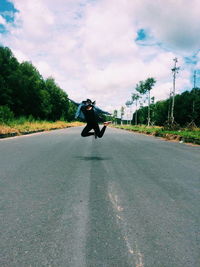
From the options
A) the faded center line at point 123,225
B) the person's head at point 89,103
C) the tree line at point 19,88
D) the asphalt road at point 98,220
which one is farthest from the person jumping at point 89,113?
the tree line at point 19,88

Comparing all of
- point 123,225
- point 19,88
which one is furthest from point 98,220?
point 19,88

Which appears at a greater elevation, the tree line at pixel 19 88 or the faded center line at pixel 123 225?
the tree line at pixel 19 88

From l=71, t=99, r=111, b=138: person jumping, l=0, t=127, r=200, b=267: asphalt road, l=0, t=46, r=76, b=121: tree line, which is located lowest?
l=0, t=127, r=200, b=267: asphalt road

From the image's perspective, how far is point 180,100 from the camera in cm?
7438

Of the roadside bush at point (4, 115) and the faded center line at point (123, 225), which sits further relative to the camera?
the roadside bush at point (4, 115)

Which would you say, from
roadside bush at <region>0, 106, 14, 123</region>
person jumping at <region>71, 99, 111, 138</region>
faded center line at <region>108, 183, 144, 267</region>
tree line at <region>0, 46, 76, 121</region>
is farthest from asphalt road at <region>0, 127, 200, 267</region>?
tree line at <region>0, 46, 76, 121</region>

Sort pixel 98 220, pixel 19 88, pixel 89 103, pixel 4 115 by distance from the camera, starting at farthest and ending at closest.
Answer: pixel 19 88
pixel 4 115
pixel 89 103
pixel 98 220

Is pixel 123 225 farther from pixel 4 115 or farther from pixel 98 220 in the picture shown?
pixel 4 115

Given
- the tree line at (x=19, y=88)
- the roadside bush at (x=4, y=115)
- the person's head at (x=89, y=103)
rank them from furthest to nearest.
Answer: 1. the tree line at (x=19, y=88)
2. the roadside bush at (x=4, y=115)
3. the person's head at (x=89, y=103)

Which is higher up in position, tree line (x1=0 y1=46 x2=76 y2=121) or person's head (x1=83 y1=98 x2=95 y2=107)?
tree line (x1=0 y1=46 x2=76 y2=121)

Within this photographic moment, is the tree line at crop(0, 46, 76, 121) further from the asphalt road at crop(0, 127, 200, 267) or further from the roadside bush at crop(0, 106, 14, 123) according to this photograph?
the asphalt road at crop(0, 127, 200, 267)

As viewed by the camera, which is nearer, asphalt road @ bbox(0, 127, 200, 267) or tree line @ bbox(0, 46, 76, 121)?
asphalt road @ bbox(0, 127, 200, 267)

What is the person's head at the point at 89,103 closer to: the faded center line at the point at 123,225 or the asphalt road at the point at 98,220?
the asphalt road at the point at 98,220

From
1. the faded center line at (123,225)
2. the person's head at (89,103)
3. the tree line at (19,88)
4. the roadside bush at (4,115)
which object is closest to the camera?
the faded center line at (123,225)
